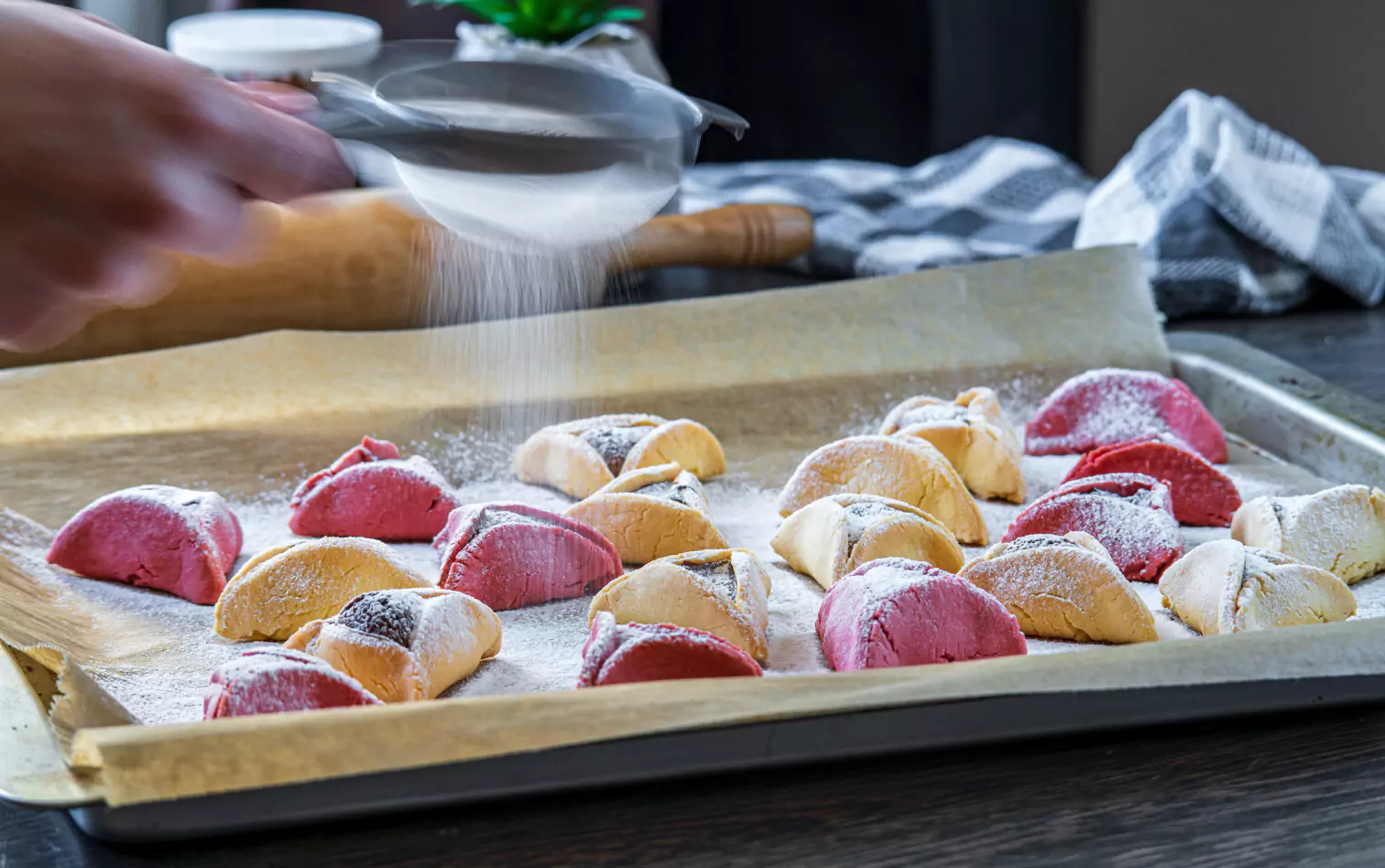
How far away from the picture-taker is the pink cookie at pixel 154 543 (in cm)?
108

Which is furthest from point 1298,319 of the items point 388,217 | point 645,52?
point 388,217

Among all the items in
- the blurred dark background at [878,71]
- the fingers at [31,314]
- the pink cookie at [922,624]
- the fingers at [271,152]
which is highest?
the fingers at [271,152]

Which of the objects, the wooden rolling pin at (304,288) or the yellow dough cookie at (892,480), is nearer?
the yellow dough cookie at (892,480)

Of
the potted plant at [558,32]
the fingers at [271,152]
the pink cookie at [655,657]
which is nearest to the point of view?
the pink cookie at [655,657]

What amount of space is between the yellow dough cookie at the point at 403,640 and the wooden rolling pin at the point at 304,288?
0.71 m

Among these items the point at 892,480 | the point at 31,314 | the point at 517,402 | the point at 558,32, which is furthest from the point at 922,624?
the point at 558,32

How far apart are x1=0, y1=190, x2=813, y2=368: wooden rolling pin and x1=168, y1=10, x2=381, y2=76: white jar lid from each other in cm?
20

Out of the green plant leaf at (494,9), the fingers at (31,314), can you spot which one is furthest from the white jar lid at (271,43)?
the fingers at (31,314)

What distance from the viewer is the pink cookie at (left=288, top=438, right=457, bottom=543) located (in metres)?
1.20

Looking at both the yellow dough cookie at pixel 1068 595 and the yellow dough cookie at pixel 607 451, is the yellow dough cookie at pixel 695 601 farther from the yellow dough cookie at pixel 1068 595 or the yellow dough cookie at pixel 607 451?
the yellow dough cookie at pixel 607 451

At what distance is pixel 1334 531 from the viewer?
1080mm

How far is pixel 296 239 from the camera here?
61.7 inches

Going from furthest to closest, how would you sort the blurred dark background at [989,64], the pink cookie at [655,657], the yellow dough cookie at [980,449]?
the blurred dark background at [989,64]
the yellow dough cookie at [980,449]
the pink cookie at [655,657]

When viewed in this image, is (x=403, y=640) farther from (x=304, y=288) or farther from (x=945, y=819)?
(x=304, y=288)
